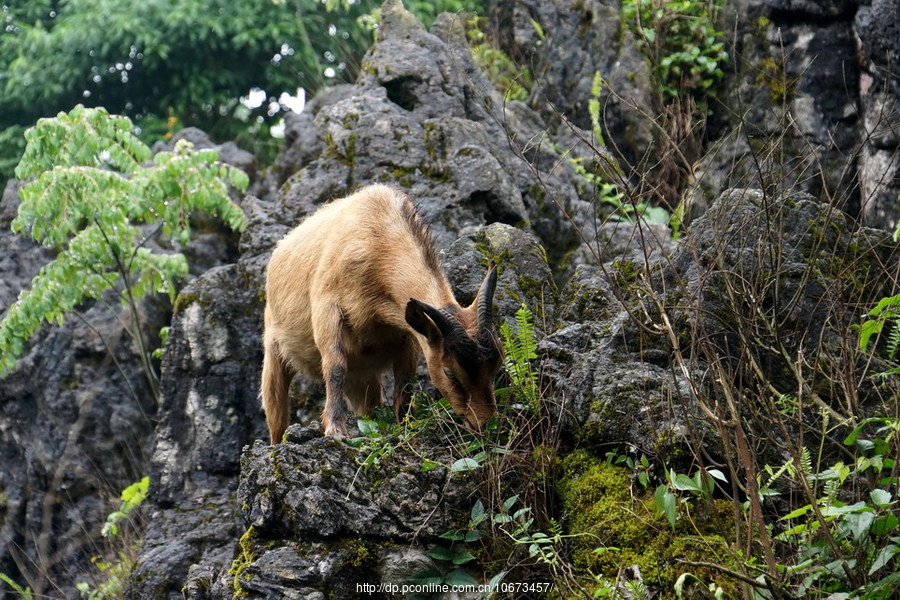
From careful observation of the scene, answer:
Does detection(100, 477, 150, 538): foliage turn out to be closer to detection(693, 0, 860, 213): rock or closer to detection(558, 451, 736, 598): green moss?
detection(558, 451, 736, 598): green moss

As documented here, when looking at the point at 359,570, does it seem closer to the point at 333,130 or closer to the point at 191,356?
the point at 191,356

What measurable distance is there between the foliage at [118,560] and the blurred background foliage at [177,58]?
9.23 meters

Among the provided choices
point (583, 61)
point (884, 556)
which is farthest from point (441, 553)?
point (583, 61)

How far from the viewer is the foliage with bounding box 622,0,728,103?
12867mm

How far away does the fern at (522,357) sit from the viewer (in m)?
6.43

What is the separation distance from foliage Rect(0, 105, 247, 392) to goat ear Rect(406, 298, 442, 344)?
5.53 metres

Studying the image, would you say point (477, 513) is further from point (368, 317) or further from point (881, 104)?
point (881, 104)

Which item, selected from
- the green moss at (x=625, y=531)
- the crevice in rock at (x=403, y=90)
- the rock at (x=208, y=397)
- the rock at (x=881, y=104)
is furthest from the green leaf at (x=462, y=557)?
the crevice in rock at (x=403, y=90)

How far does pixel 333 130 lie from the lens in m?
10.6

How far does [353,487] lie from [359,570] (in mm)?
476

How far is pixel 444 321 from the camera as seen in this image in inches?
255

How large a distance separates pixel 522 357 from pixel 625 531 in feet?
4.37

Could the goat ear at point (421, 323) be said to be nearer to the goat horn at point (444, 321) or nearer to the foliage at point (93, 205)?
the goat horn at point (444, 321)

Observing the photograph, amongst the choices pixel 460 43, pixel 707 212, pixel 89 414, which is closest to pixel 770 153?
pixel 707 212
